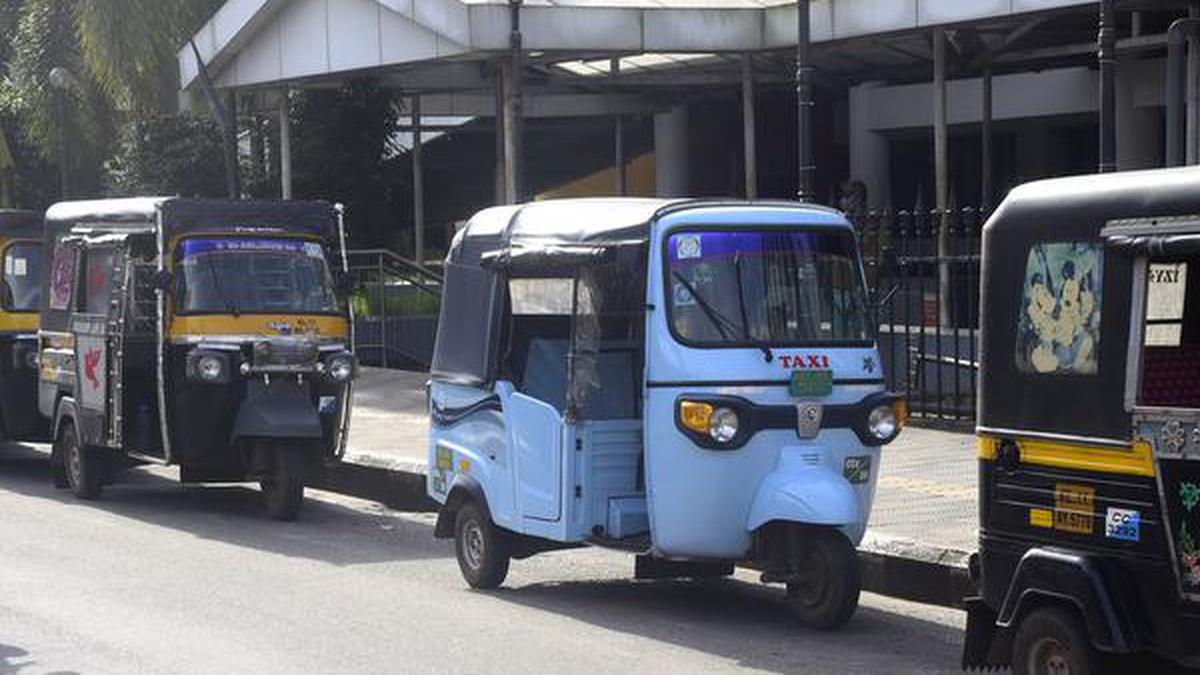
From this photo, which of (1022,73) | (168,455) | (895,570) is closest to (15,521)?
(168,455)

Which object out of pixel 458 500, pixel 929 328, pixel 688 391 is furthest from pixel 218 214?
pixel 929 328

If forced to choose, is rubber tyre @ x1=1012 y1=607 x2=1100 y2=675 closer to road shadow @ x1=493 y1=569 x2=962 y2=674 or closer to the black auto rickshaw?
road shadow @ x1=493 y1=569 x2=962 y2=674

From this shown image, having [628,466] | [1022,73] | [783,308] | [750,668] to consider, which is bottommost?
[750,668]

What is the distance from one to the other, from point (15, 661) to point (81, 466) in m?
7.19

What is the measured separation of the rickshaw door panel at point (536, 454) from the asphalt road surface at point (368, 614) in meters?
0.64

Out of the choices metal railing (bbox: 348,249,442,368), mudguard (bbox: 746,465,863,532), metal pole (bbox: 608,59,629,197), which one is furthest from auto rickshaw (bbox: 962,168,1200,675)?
metal pole (bbox: 608,59,629,197)

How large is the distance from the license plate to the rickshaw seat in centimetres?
323

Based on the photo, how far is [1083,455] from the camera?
7512mm

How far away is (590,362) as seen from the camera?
10.8 metres

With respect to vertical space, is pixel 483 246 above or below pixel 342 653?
above

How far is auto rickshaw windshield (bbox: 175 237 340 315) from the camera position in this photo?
1523 centimetres

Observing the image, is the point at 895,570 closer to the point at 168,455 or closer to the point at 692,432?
the point at 692,432

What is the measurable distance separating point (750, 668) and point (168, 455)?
24.4ft

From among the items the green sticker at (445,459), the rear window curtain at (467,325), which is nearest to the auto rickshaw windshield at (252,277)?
the rear window curtain at (467,325)
